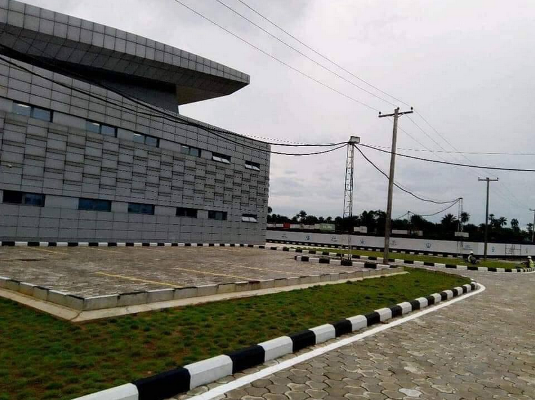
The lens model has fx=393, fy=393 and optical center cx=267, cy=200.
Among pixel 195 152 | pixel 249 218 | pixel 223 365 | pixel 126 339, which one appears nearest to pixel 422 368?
pixel 223 365

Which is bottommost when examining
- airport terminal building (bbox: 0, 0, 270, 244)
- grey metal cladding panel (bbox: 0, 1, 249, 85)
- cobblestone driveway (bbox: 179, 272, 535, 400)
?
cobblestone driveway (bbox: 179, 272, 535, 400)

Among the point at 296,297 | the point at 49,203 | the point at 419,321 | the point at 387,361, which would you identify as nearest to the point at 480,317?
the point at 419,321

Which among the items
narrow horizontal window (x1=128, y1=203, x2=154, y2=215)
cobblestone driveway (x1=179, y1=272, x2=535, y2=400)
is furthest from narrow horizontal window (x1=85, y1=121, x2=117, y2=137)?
cobblestone driveway (x1=179, y1=272, x2=535, y2=400)

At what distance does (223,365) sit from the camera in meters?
4.20

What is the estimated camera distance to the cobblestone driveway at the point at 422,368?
13.0 ft

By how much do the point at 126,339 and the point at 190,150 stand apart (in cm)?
2435

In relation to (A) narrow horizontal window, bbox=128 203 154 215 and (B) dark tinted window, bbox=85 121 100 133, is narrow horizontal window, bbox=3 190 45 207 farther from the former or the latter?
(A) narrow horizontal window, bbox=128 203 154 215

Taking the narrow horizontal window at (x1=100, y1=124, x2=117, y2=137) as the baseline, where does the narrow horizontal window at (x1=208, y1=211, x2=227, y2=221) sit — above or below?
below

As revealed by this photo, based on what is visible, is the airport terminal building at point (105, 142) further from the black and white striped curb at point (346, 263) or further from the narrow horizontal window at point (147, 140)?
the black and white striped curb at point (346, 263)

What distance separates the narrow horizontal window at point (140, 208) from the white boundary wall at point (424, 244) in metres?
16.7

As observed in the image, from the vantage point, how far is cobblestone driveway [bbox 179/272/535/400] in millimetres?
3977

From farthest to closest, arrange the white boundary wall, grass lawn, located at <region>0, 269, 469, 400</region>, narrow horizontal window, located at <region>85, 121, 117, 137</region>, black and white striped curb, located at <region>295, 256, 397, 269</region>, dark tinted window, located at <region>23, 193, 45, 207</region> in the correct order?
1. the white boundary wall
2. narrow horizontal window, located at <region>85, 121, 117, 137</region>
3. dark tinted window, located at <region>23, 193, 45, 207</region>
4. black and white striped curb, located at <region>295, 256, 397, 269</region>
5. grass lawn, located at <region>0, 269, 469, 400</region>

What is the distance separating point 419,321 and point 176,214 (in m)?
21.8

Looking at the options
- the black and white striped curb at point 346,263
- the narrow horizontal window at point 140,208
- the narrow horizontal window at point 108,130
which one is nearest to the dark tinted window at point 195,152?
the narrow horizontal window at point 140,208
